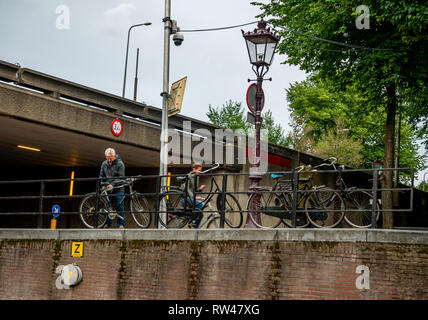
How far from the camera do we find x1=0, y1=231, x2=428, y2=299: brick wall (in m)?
8.33

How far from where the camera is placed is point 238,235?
378 inches

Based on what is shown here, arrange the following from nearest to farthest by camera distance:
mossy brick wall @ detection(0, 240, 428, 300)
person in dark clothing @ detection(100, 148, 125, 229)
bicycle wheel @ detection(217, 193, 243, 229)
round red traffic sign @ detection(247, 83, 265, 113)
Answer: mossy brick wall @ detection(0, 240, 428, 300) → bicycle wheel @ detection(217, 193, 243, 229) → person in dark clothing @ detection(100, 148, 125, 229) → round red traffic sign @ detection(247, 83, 265, 113)

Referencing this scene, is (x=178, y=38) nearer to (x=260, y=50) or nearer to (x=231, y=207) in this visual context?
(x=260, y=50)

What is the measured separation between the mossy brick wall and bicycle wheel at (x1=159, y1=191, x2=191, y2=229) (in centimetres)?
132

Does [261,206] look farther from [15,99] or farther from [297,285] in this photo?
[15,99]

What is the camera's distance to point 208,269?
9.76 m

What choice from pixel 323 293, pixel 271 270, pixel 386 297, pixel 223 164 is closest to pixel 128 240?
pixel 271 270

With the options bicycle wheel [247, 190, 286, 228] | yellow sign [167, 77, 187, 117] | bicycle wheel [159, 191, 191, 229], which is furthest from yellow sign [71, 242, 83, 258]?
yellow sign [167, 77, 187, 117]

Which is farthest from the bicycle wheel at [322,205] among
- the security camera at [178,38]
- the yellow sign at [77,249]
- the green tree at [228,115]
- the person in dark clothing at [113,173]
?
the green tree at [228,115]

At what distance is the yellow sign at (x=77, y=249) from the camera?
11219mm

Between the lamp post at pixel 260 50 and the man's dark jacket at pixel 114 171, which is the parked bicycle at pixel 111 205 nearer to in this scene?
the man's dark jacket at pixel 114 171

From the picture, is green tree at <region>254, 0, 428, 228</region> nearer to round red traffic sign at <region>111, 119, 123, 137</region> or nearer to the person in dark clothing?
round red traffic sign at <region>111, 119, 123, 137</region>

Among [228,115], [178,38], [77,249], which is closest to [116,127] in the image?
[178,38]

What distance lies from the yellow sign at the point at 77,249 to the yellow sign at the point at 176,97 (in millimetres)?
6074
